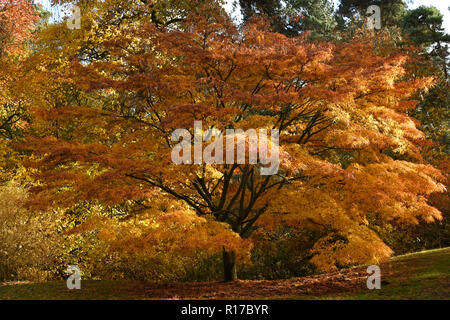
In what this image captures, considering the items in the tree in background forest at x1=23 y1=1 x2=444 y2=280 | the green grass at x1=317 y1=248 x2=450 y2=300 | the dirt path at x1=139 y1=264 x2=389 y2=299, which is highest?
the tree in background forest at x1=23 y1=1 x2=444 y2=280

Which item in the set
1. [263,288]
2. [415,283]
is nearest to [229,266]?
[263,288]

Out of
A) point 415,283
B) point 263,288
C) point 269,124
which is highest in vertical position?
point 269,124

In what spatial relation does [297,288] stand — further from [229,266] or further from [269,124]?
[269,124]

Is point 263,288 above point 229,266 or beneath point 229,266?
beneath

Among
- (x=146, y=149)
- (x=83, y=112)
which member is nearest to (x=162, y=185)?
(x=146, y=149)

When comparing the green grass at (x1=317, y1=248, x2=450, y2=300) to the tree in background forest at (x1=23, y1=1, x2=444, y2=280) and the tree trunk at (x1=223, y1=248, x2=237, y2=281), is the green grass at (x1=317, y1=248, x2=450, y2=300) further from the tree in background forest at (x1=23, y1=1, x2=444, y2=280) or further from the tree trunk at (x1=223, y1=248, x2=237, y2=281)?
the tree trunk at (x1=223, y1=248, x2=237, y2=281)

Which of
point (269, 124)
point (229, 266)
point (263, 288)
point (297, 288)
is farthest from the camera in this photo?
point (229, 266)

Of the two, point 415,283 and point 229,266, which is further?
point 229,266

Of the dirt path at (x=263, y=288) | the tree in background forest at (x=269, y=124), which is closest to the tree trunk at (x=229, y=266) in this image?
the dirt path at (x=263, y=288)

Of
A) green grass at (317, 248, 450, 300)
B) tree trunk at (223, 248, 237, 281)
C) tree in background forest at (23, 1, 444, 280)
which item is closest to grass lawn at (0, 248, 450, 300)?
green grass at (317, 248, 450, 300)

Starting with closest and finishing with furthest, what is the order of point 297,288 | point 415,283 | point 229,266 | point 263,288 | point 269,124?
point 269,124
point 415,283
point 297,288
point 263,288
point 229,266

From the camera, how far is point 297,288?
8.30m

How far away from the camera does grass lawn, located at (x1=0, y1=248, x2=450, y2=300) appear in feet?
24.0
